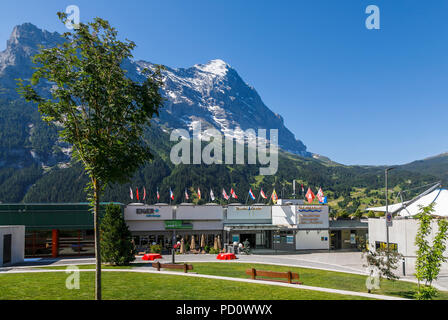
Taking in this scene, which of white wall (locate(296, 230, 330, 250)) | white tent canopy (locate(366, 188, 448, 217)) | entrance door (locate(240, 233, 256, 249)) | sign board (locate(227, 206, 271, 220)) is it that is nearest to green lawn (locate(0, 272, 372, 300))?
white tent canopy (locate(366, 188, 448, 217))

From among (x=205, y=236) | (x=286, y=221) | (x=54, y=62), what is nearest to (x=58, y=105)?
(x=54, y=62)

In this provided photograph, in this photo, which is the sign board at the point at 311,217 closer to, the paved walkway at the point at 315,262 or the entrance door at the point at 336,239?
the entrance door at the point at 336,239

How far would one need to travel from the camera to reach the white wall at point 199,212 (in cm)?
4731

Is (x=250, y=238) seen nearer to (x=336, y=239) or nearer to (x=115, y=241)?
(x=336, y=239)

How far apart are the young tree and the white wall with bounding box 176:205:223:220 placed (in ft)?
113

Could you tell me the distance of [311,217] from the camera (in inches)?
1912

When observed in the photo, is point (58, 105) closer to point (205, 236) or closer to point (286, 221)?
point (205, 236)

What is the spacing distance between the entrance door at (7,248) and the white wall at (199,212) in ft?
65.2

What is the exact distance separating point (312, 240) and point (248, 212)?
9661 mm

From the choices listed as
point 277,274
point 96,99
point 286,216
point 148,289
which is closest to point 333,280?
point 277,274

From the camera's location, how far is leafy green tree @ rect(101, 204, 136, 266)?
30.0m

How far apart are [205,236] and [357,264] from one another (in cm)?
2047

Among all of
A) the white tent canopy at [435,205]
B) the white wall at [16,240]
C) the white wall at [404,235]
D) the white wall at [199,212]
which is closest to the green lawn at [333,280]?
the white wall at [404,235]

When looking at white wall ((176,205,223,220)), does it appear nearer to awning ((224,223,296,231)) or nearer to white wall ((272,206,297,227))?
awning ((224,223,296,231))
